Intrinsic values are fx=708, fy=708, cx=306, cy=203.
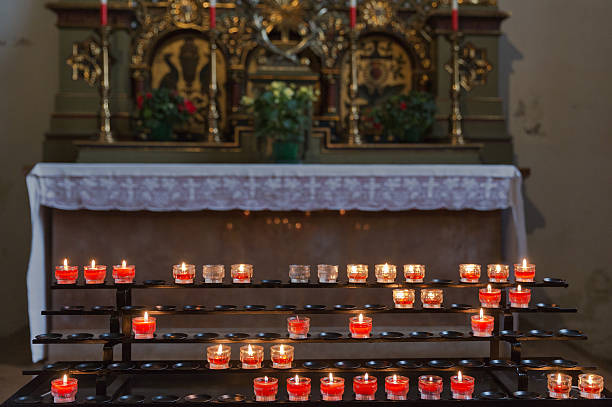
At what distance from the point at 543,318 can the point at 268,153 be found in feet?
8.90

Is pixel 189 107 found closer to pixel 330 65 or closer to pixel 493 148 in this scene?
pixel 330 65

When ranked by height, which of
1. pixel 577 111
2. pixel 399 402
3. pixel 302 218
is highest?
pixel 577 111

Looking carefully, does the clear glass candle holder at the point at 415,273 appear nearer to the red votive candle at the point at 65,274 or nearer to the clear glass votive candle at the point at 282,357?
the clear glass votive candle at the point at 282,357

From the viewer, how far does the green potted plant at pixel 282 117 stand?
15.6ft

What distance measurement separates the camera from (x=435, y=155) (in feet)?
16.7

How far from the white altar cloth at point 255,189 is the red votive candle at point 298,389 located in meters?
1.59

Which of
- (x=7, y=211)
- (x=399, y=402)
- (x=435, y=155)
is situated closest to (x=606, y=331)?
(x=435, y=155)

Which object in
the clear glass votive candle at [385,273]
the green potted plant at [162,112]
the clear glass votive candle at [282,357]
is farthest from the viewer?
the green potted plant at [162,112]

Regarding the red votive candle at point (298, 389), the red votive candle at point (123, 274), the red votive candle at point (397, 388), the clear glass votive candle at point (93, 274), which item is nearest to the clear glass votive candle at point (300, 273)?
the red votive candle at point (298, 389)

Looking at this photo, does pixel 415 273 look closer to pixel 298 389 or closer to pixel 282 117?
pixel 298 389

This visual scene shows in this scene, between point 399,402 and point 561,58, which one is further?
point 561,58

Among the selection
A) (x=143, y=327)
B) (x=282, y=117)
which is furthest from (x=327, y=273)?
(x=282, y=117)

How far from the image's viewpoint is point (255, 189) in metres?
4.46

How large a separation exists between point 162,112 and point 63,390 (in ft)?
8.27
